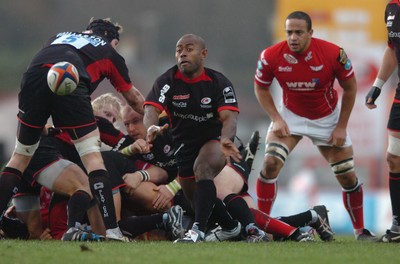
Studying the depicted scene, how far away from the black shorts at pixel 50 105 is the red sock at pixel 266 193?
232cm

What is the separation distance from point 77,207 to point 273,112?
2420 millimetres

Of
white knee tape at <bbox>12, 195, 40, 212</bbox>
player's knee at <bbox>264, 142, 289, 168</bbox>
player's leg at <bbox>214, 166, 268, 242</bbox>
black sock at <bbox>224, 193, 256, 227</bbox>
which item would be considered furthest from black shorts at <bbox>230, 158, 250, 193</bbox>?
white knee tape at <bbox>12, 195, 40, 212</bbox>

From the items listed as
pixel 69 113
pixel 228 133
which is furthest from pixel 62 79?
pixel 228 133

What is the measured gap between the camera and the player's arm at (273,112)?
37.2ft

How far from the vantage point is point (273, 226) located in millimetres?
10586

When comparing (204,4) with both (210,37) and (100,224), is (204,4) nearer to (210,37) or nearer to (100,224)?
(210,37)

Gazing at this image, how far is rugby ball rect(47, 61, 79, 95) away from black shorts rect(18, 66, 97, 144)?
15 cm

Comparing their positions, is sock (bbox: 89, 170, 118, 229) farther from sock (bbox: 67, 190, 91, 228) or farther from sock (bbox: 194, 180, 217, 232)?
sock (bbox: 194, 180, 217, 232)

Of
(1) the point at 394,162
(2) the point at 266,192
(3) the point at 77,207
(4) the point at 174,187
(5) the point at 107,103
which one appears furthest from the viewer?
(2) the point at 266,192

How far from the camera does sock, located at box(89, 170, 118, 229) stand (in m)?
9.83

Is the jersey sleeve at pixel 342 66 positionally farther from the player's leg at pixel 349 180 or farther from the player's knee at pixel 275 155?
the player's knee at pixel 275 155

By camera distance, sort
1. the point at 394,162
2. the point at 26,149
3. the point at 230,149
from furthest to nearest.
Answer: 1. the point at 394,162
2. the point at 26,149
3. the point at 230,149

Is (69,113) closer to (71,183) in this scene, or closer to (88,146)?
(88,146)

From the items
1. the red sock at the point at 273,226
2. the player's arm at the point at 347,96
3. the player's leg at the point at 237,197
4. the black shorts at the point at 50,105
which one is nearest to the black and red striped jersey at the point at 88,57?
the black shorts at the point at 50,105
